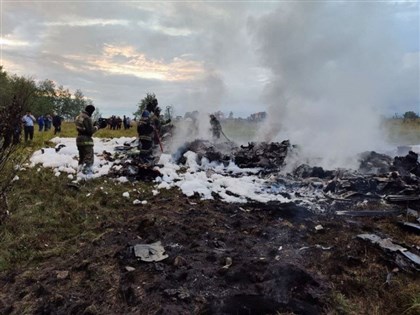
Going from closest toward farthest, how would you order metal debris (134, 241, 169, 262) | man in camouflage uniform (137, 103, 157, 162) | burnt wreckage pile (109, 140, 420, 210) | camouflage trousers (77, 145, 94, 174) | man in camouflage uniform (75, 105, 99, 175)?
1. metal debris (134, 241, 169, 262)
2. burnt wreckage pile (109, 140, 420, 210)
3. man in camouflage uniform (75, 105, 99, 175)
4. camouflage trousers (77, 145, 94, 174)
5. man in camouflage uniform (137, 103, 157, 162)

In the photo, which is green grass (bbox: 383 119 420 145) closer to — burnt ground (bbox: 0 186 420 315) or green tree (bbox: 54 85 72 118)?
burnt ground (bbox: 0 186 420 315)

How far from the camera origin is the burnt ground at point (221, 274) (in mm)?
4277

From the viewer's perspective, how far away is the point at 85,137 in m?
10.4

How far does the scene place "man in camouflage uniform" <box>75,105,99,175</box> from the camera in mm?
10211

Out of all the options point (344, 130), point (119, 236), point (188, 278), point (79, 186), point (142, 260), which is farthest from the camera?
point (344, 130)

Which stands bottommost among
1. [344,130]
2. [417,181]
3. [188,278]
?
[188,278]

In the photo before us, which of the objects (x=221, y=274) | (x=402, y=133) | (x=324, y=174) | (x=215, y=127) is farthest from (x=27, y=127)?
(x=402, y=133)

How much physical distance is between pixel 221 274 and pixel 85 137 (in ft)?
23.1

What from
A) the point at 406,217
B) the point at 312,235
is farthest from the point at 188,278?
the point at 406,217

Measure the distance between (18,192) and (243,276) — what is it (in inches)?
242

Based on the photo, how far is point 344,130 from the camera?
57.0 ft

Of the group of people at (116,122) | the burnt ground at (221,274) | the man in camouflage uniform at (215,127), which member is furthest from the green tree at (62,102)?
the burnt ground at (221,274)

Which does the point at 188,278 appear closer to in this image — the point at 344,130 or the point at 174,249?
the point at 174,249

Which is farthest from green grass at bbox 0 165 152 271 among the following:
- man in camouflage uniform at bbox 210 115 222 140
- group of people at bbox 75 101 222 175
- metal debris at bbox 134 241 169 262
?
man in camouflage uniform at bbox 210 115 222 140
